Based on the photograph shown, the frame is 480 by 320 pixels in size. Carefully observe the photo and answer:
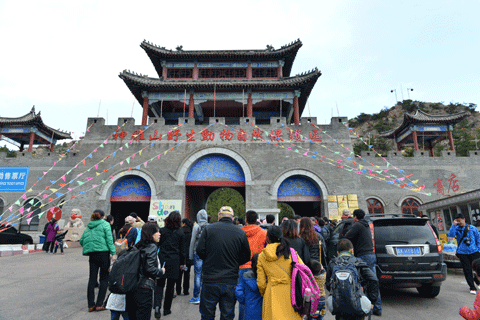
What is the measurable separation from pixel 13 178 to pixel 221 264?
19391 millimetres

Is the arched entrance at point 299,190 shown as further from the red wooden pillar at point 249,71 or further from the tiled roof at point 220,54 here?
the tiled roof at point 220,54

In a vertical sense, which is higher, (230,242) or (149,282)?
(230,242)

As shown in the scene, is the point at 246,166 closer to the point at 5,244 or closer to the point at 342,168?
the point at 342,168

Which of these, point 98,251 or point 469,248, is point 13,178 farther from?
point 469,248

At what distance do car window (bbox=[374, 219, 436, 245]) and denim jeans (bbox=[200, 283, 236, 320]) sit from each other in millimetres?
3023

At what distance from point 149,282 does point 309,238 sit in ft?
7.64

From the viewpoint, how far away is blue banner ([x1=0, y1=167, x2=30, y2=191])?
16.7 m

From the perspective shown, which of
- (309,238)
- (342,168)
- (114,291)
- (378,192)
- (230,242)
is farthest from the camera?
(378,192)

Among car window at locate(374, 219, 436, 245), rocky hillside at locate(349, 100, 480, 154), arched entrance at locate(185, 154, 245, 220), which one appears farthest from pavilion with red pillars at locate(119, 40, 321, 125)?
rocky hillside at locate(349, 100, 480, 154)

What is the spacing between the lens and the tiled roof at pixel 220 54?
1870cm

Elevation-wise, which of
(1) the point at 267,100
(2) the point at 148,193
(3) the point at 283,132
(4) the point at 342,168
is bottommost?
(2) the point at 148,193

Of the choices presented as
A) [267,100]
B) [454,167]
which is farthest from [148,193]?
[454,167]

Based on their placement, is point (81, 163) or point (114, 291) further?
point (81, 163)

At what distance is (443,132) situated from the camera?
1884 cm
